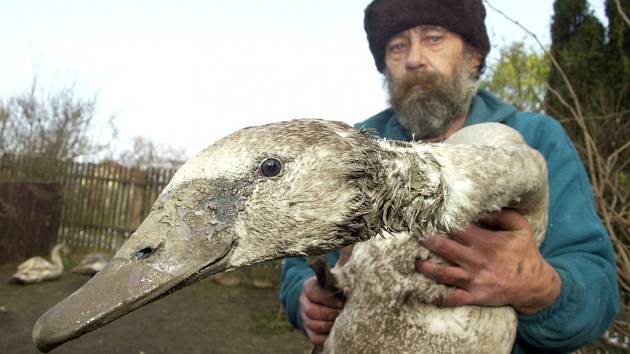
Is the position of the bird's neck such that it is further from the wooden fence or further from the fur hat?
the wooden fence

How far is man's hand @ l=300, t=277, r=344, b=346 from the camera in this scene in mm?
2074

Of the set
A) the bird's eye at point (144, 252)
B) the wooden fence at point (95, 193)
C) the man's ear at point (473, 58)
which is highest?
the man's ear at point (473, 58)

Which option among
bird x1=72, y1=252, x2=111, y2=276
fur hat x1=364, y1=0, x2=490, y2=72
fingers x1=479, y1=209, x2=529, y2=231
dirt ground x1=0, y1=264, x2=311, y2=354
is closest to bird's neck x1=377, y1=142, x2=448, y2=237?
fingers x1=479, y1=209, x2=529, y2=231

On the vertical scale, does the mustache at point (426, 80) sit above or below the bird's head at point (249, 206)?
above

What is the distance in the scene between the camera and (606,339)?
533 centimetres

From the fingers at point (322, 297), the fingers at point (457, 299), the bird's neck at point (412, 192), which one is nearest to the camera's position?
the bird's neck at point (412, 192)

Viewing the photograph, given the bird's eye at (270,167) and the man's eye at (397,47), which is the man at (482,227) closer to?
the man's eye at (397,47)

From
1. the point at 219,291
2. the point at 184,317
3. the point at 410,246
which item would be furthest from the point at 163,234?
the point at 219,291

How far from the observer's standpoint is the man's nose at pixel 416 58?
289 cm

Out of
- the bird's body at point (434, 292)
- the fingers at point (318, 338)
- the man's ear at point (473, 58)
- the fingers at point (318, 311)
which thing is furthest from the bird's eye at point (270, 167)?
the man's ear at point (473, 58)

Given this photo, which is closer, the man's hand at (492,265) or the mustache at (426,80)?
the man's hand at (492,265)

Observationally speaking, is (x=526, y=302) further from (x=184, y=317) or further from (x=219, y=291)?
(x=219, y=291)

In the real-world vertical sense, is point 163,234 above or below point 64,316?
above

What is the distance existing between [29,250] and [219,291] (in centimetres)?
439
